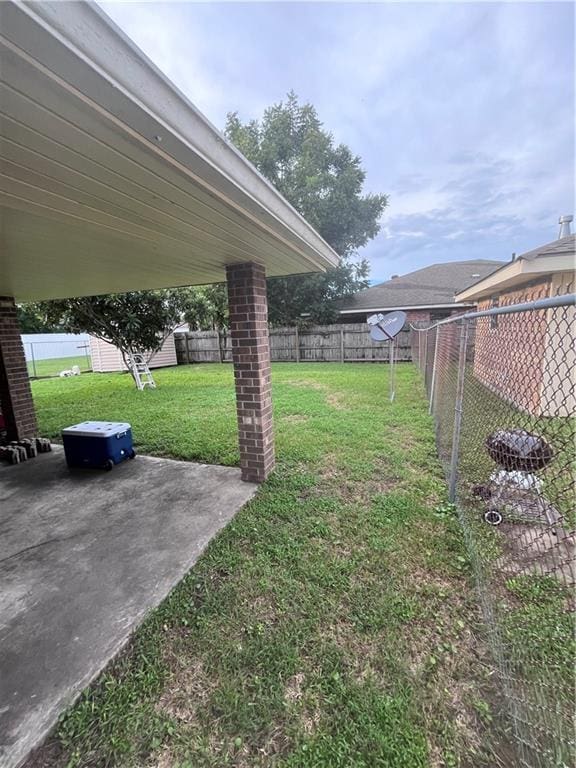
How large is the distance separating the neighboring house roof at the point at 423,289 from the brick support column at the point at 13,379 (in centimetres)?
1362

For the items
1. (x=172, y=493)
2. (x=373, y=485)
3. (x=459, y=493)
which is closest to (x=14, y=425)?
(x=172, y=493)

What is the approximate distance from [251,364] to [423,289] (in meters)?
15.8

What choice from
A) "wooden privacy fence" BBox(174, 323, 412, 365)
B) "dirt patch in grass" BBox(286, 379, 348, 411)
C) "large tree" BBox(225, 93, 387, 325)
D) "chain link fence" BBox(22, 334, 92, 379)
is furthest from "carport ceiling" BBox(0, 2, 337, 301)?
"chain link fence" BBox(22, 334, 92, 379)

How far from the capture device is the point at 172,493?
3.49 m

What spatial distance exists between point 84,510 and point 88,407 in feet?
16.2

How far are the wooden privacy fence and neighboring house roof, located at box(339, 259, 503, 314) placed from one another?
2044 millimetres

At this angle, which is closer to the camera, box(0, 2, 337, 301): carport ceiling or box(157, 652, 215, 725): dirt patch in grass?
box(0, 2, 337, 301): carport ceiling

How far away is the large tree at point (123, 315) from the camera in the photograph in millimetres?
8406

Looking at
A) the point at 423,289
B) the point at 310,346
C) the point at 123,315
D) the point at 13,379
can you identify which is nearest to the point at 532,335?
the point at 13,379

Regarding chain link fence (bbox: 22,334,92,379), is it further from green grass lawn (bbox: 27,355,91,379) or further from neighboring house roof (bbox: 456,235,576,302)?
neighboring house roof (bbox: 456,235,576,302)

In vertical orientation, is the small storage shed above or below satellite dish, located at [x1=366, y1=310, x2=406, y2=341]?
below

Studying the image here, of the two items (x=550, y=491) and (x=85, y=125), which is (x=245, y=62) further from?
(x=550, y=491)

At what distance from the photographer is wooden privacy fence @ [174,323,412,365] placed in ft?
46.3

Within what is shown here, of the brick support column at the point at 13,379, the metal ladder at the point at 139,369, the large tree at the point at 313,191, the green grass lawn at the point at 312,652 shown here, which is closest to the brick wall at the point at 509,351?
the green grass lawn at the point at 312,652
